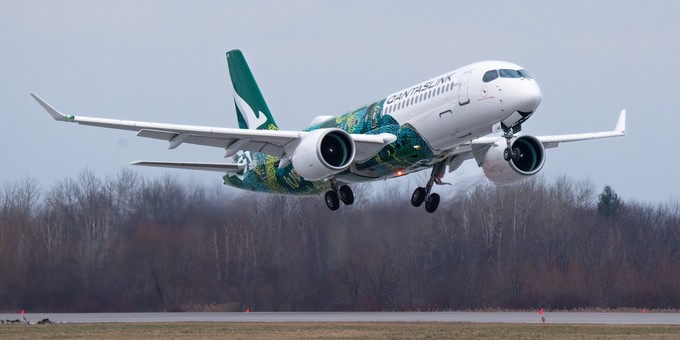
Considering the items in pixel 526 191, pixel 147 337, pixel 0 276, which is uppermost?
pixel 526 191

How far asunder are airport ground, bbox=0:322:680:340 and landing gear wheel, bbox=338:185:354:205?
443cm

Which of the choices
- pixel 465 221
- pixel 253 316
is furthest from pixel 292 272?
pixel 465 221

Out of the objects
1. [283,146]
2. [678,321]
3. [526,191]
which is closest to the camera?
[283,146]

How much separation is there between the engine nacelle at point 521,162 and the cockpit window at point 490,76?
14.2 ft

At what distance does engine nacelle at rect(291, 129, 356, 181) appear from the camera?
142 ft

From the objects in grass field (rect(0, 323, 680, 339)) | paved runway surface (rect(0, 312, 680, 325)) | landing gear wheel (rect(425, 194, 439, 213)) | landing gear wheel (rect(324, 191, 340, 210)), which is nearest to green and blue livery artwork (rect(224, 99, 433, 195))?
landing gear wheel (rect(324, 191, 340, 210))

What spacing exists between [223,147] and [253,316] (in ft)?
39.9

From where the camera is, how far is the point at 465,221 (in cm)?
6247

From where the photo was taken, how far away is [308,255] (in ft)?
192

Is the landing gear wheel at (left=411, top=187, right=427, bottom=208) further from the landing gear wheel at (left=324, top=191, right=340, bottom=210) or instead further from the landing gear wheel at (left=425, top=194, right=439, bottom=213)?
the landing gear wheel at (left=324, top=191, right=340, bottom=210)

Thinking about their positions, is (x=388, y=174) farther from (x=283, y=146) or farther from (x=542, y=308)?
(x=542, y=308)

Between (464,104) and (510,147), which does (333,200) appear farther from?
(464,104)

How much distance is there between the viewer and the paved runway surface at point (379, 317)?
172 ft

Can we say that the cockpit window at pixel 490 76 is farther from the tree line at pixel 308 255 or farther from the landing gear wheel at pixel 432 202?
the tree line at pixel 308 255
